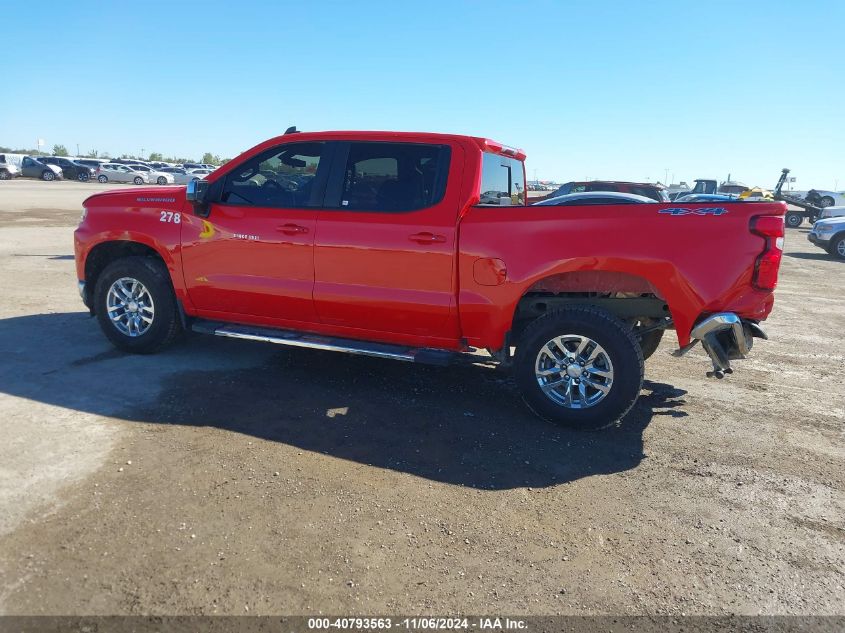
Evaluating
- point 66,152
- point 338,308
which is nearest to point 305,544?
point 338,308

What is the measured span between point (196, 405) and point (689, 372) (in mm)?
4541

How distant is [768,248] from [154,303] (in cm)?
489

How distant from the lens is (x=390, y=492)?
11.9ft

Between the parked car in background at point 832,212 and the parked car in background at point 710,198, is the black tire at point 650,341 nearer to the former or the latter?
the parked car in background at point 710,198

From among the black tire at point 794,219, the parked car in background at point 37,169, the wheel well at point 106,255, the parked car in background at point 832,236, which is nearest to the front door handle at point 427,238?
the wheel well at point 106,255

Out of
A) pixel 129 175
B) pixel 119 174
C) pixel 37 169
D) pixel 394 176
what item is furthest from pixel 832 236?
pixel 37 169

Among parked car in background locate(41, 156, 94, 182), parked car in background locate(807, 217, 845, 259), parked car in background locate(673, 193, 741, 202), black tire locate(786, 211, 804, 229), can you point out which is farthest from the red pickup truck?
parked car in background locate(41, 156, 94, 182)

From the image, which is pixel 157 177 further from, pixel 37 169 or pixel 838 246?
pixel 838 246

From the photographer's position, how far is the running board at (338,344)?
4832mm

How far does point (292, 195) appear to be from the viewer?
17.3 ft

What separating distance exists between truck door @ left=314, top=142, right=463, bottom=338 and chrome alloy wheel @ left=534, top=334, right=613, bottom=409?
752 mm

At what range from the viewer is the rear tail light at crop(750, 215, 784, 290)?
408 cm

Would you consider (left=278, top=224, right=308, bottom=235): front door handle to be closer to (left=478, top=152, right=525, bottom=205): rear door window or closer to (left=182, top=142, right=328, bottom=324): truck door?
(left=182, top=142, right=328, bottom=324): truck door

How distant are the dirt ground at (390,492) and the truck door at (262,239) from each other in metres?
0.64
